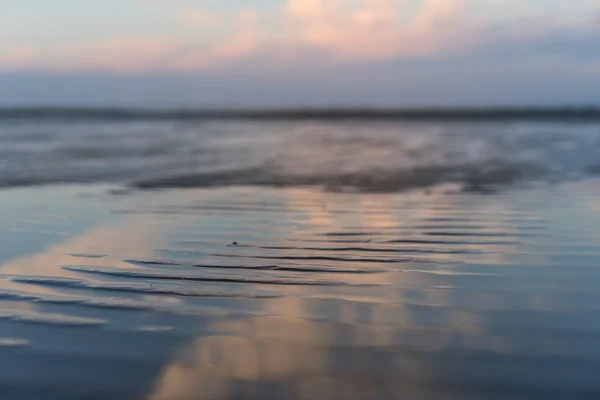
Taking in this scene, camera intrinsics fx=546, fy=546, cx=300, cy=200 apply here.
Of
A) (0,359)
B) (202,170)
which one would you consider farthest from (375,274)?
(202,170)

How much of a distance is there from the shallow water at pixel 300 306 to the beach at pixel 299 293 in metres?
0.01

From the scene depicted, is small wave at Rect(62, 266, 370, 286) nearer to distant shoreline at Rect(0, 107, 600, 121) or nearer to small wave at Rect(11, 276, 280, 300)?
small wave at Rect(11, 276, 280, 300)

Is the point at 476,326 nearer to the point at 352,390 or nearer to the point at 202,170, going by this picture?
the point at 352,390

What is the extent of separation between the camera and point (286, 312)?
347cm

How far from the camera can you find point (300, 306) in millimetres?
3562

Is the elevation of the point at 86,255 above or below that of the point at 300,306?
above

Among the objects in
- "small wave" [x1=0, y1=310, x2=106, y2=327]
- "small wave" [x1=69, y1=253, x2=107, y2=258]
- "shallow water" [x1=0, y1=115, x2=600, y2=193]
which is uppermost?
"shallow water" [x1=0, y1=115, x2=600, y2=193]

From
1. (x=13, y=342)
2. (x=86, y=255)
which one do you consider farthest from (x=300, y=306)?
(x=86, y=255)

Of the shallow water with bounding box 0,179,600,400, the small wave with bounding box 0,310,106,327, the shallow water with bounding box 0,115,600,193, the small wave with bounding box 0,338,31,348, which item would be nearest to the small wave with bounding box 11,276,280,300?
the shallow water with bounding box 0,179,600,400

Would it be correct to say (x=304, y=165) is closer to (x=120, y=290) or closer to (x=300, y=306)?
(x=120, y=290)

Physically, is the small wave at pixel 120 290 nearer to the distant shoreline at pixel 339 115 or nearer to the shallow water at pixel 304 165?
the shallow water at pixel 304 165

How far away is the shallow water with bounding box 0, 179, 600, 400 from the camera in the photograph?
2652 mm

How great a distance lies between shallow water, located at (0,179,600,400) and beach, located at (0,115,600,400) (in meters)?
0.01

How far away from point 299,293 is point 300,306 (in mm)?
229
